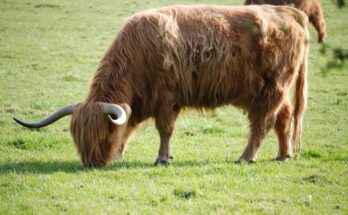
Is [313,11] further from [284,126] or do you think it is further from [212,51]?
[212,51]

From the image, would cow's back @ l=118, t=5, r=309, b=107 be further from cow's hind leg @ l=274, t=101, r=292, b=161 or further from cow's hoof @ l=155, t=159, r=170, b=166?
cow's hoof @ l=155, t=159, r=170, b=166

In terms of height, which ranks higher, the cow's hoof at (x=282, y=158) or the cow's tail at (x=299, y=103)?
the cow's tail at (x=299, y=103)

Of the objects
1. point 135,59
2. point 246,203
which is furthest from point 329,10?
point 246,203

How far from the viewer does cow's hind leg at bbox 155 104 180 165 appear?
8312 mm

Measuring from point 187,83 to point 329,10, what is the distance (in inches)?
714

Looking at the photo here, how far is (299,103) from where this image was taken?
30.2 ft

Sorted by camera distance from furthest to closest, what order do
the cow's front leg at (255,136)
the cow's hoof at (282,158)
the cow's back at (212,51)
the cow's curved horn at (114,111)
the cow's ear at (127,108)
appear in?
1. the cow's hoof at (282,158)
2. the cow's front leg at (255,136)
3. the cow's back at (212,51)
4. the cow's ear at (127,108)
5. the cow's curved horn at (114,111)

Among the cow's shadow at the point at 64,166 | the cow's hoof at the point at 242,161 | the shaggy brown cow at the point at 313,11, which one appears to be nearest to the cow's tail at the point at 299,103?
the cow's hoof at the point at 242,161

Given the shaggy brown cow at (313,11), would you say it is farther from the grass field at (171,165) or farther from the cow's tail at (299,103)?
the cow's tail at (299,103)

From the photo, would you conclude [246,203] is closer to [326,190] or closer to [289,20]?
[326,190]

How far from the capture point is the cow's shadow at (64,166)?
768 centimetres

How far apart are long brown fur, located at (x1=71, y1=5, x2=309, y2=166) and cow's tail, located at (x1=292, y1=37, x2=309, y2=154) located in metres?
Answer: 0.18

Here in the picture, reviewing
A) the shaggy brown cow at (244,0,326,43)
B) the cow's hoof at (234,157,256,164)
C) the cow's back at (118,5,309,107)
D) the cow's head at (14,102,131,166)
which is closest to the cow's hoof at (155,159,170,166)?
the cow's head at (14,102,131,166)

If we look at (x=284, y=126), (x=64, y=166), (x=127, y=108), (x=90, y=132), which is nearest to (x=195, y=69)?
(x=127, y=108)
